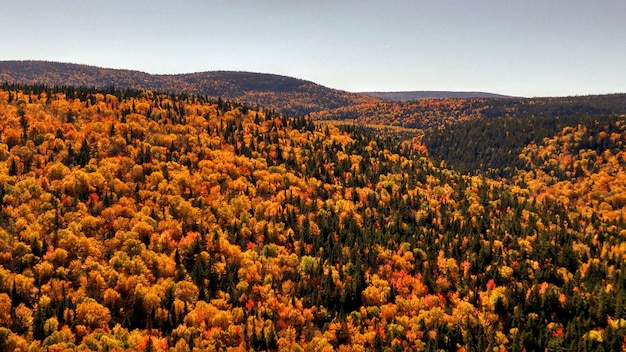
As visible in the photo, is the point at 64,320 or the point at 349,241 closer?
the point at 64,320

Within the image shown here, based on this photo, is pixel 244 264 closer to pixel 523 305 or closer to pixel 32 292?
pixel 32 292

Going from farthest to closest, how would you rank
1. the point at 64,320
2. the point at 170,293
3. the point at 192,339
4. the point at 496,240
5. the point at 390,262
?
the point at 496,240
the point at 390,262
the point at 170,293
the point at 192,339
the point at 64,320

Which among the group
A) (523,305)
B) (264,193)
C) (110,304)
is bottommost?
(523,305)

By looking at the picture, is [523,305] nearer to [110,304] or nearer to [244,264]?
[244,264]

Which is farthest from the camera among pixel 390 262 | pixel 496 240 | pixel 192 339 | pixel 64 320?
pixel 496 240

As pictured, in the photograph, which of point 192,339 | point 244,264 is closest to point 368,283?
point 244,264

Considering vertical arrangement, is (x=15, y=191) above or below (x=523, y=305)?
above

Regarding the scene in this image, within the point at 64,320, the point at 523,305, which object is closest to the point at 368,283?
the point at 523,305
